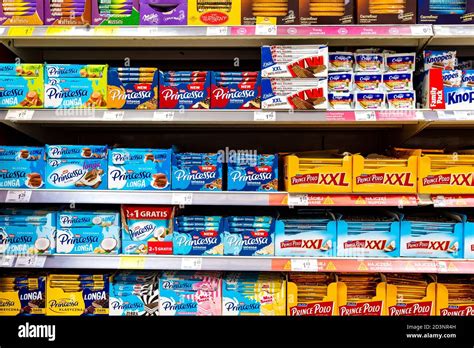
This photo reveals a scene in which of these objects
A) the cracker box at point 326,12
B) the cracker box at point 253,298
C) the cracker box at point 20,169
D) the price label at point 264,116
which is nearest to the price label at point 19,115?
the cracker box at point 20,169

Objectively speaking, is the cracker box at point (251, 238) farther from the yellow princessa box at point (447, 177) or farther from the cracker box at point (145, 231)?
the yellow princessa box at point (447, 177)

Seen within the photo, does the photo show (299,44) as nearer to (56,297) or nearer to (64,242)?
(64,242)

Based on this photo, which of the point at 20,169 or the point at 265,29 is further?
the point at 20,169

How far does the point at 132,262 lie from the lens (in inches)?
76.7

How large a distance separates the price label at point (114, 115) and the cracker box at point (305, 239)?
921 millimetres

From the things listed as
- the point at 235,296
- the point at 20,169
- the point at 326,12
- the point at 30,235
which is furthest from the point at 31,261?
the point at 326,12

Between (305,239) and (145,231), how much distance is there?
2.62 ft

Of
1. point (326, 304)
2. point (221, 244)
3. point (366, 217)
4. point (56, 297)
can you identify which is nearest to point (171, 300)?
point (221, 244)

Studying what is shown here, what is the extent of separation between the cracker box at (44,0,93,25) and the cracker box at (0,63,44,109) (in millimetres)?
238

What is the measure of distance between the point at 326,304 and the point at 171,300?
765mm

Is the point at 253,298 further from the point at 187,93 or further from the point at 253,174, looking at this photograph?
the point at 187,93

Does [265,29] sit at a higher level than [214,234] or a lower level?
higher

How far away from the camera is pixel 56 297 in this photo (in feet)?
6.50

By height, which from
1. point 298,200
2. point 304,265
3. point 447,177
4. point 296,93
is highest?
point 296,93
